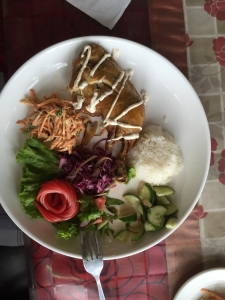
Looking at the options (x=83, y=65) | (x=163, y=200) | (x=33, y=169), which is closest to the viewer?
(x=83, y=65)

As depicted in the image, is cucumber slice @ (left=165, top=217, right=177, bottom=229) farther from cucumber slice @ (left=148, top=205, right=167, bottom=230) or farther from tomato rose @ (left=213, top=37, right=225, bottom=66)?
tomato rose @ (left=213, top=37, right=225, bottom=66)

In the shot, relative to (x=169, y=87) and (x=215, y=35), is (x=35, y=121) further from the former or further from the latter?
(x=215, y=35)

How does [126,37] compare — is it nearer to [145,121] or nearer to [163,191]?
[145,121]

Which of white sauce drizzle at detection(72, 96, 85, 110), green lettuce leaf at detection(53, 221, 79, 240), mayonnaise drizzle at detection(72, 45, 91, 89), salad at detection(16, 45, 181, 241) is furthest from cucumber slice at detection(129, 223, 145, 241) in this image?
mayonnaise drizzle at detection(72, 45, 91, 89)

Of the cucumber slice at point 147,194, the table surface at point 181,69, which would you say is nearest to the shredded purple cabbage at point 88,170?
the cucumber slice at point 147,194

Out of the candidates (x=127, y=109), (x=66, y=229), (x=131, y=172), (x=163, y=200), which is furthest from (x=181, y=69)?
(x=66, y=229)

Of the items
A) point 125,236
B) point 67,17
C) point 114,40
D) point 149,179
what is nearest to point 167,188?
point 149,179
